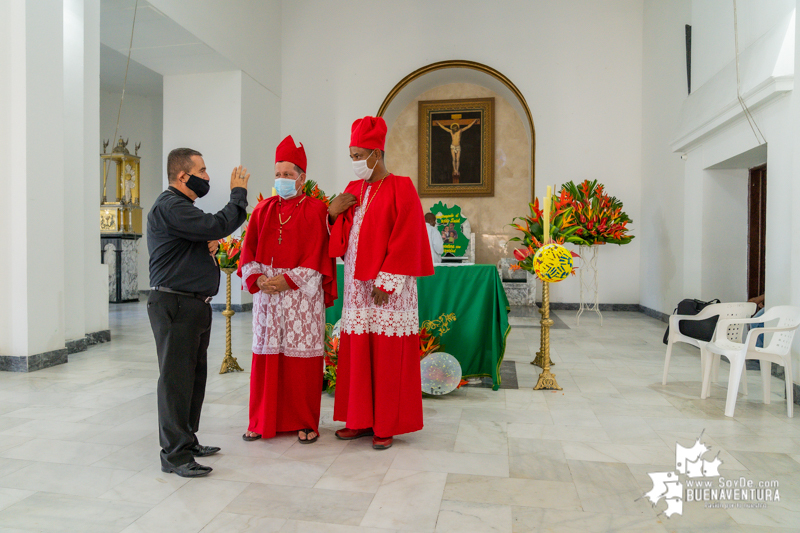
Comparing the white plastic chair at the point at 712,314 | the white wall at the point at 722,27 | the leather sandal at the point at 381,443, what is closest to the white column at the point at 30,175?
the leather sandal at the point at 381,443

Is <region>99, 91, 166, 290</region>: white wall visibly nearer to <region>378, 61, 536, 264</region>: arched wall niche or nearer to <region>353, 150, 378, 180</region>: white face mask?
<region>378, 61, 536, 264</region>: arched wall niche

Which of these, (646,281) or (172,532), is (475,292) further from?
(646,281)

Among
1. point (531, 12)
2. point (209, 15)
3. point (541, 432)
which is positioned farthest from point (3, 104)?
point (531, 12)

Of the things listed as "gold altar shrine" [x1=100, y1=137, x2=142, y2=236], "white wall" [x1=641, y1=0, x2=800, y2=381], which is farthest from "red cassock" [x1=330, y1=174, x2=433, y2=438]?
"gold altar shrine" [x1=100, y1=137, x2=142, y2=236]

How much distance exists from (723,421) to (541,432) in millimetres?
1276

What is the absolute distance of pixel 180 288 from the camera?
256cm

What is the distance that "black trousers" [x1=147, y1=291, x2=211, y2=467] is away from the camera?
2.53 m

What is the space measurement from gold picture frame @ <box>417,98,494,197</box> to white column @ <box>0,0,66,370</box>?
23.6 ft

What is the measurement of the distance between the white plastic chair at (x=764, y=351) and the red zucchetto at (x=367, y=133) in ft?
9.23

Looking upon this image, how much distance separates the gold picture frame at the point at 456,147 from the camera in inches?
434

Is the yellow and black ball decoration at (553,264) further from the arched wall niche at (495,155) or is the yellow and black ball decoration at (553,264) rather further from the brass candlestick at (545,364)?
the arched wall niche at (495,155)

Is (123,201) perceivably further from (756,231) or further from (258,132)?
(756,231)

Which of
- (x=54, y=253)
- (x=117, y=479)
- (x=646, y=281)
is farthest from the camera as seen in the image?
(x=646, y=281)

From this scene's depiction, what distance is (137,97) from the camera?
12.8m
